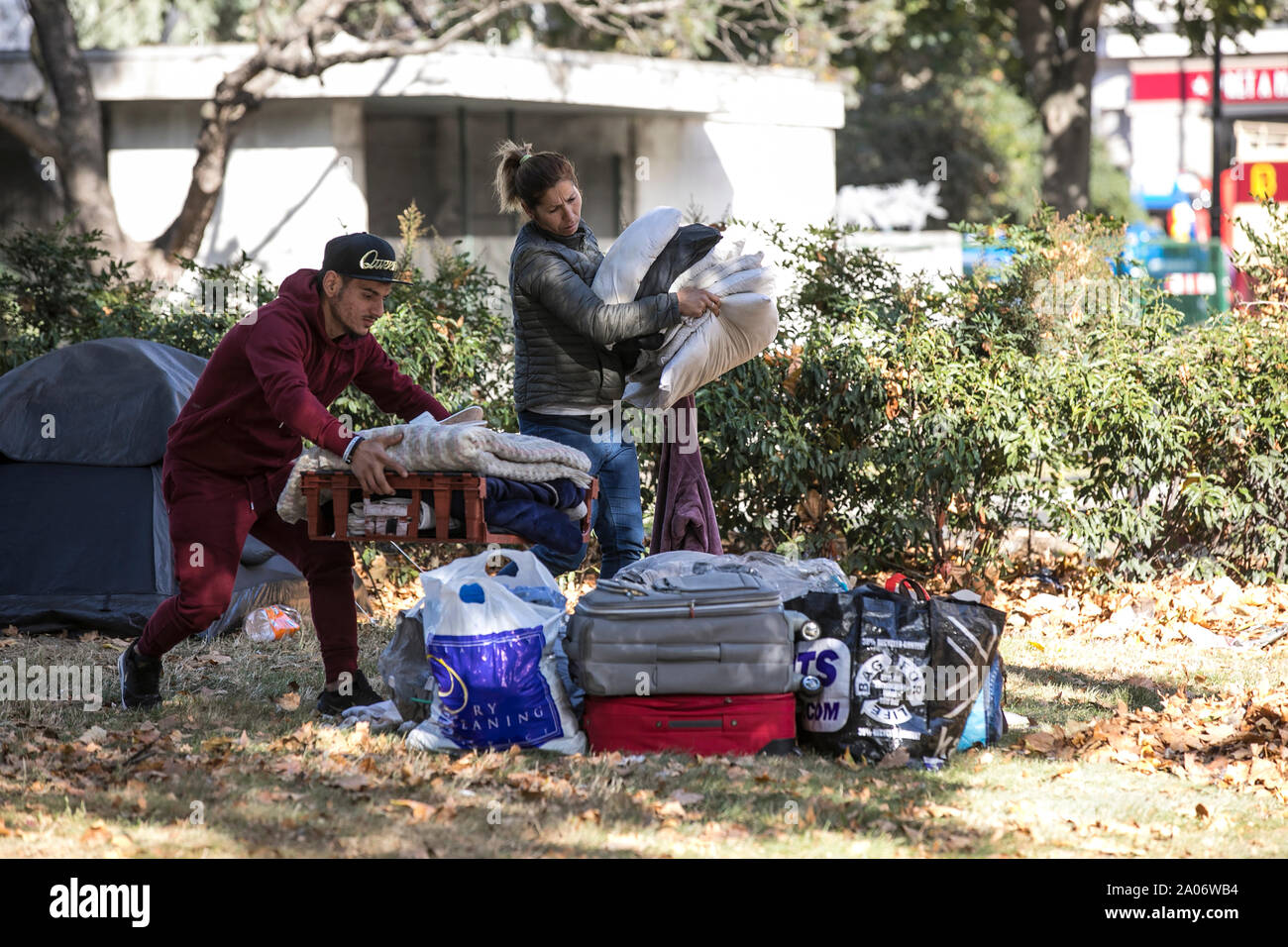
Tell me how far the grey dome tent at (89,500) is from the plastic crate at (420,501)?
2689mm

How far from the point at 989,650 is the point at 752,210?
1682cm

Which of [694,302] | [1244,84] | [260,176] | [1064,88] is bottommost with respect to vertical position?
[694,302]

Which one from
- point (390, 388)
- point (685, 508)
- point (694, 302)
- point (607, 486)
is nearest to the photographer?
point (694, 302)

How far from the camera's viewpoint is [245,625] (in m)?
7.16

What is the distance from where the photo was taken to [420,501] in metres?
4.59

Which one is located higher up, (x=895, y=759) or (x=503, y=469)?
(x=503, y=469)

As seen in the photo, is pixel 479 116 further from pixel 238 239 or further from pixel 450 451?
pixel 450 451

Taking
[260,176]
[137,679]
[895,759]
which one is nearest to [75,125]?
[260,176]

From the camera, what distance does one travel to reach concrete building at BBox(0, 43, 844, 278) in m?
18.3

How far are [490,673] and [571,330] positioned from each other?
1.35 metres

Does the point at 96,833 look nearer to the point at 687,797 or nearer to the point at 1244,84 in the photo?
the point at 687,797

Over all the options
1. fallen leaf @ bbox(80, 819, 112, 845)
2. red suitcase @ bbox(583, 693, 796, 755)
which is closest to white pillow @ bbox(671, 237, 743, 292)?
red suitcase @ bbox(583, 693, 796, 755)

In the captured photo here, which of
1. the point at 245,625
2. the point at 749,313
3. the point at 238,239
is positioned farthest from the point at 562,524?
the point at 238,239

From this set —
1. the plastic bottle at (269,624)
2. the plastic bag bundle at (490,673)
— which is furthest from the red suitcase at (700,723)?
the plastic bottle at (269,624)
